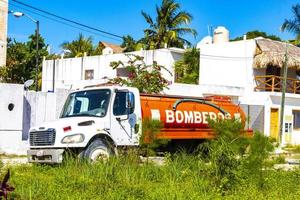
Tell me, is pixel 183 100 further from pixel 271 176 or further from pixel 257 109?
pixel 257 109

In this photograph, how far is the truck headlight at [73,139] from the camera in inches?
538

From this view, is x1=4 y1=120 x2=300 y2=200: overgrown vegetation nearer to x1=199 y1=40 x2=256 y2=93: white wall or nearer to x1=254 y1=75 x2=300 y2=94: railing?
x1=254 y1=75 x2=300 y2=94: railing

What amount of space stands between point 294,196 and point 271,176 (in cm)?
214

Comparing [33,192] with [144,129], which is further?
[144,129]

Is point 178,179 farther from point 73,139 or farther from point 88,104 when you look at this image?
point 88,104

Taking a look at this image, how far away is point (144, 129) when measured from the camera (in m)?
13.6

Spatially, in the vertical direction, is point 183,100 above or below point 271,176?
above

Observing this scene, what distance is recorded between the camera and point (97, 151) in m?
14.0

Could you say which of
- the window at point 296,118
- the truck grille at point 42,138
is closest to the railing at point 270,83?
the window at point 296,118

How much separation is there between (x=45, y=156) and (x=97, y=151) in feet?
4.42

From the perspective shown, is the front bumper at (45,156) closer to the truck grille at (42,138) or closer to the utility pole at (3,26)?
the truck grille at (42,138)

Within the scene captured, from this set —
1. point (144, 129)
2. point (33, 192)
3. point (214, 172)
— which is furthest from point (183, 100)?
point (33, 192)

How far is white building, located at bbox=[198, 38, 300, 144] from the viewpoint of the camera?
101ft

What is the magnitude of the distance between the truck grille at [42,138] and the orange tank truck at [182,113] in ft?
9.64
